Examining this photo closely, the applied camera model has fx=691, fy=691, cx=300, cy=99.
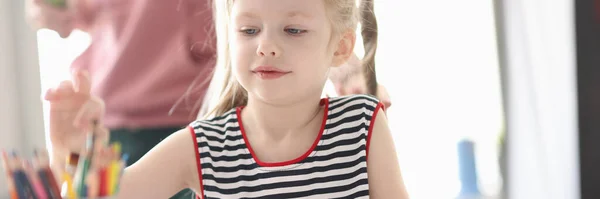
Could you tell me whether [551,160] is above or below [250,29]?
below

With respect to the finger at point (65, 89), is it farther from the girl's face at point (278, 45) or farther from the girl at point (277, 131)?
A: the girl's face at point (278, 45)

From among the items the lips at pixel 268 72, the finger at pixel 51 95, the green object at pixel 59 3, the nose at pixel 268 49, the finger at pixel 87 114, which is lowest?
A: the finger at pixel 87 114

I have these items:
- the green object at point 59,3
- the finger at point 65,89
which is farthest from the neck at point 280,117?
the green object at point 59,3

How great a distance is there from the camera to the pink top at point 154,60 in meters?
1.09

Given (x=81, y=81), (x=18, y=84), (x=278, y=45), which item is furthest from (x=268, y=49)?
(x=18, y=84)

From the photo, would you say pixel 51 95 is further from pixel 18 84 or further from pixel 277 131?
pixel 18 84

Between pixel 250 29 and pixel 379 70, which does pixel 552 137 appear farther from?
pixel 250 29

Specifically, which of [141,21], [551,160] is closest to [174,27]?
[141,21]

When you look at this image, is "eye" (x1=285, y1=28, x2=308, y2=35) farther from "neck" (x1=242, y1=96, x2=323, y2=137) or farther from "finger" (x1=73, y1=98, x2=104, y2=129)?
"finger" (x1=73, y1=98, x2=104, y2=129)

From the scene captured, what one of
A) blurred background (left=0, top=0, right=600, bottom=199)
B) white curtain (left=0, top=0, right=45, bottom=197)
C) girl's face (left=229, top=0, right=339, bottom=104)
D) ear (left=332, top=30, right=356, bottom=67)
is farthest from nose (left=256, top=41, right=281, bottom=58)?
white curtain (left=0, top=0, right=45, bottom=197)

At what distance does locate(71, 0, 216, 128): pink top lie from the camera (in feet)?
3.59

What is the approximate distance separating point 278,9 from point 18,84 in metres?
1.26

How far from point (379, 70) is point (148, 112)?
84 centimetres

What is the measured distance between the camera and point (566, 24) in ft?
5.29
